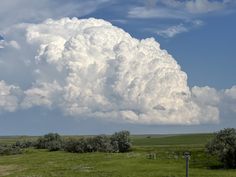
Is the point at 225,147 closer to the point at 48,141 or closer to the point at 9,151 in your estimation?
the point at 9,151

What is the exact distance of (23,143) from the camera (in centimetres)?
17888

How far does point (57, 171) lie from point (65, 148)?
7041 centimetres

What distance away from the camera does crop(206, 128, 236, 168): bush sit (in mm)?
76625

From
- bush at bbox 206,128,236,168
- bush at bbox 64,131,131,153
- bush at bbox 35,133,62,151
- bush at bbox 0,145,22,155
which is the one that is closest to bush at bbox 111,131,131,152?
bush at bbox 64,131,131,153

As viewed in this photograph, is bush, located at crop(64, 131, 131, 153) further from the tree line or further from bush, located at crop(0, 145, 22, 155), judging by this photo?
bush, located at crop(0, 145, 22, 155)

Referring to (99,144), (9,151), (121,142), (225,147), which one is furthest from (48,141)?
(225,147)

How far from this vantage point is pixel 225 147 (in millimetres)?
77875

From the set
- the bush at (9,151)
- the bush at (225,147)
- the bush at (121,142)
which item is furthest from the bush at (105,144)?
the bush at (225,147)

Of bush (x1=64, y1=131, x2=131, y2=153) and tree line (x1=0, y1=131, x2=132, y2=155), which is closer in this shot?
bush (x1=64, y1=131, x2=131, y2=153)

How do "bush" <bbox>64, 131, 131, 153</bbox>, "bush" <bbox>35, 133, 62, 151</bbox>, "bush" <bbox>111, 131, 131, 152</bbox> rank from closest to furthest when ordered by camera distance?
"bush" <bbox>64, 131, 131, 153</bbox> → "bush" <bbox>111, 131, 131, 152</bbox> → "bush" <bbox>35, 133, 62, 151</bbox>

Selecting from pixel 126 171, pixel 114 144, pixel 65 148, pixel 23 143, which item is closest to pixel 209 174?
pixel 126 171

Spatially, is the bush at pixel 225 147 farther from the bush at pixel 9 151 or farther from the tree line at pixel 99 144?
the bush at pixel 9 151

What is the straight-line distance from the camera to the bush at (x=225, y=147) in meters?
76.6

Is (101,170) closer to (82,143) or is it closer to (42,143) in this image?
(82,143)
